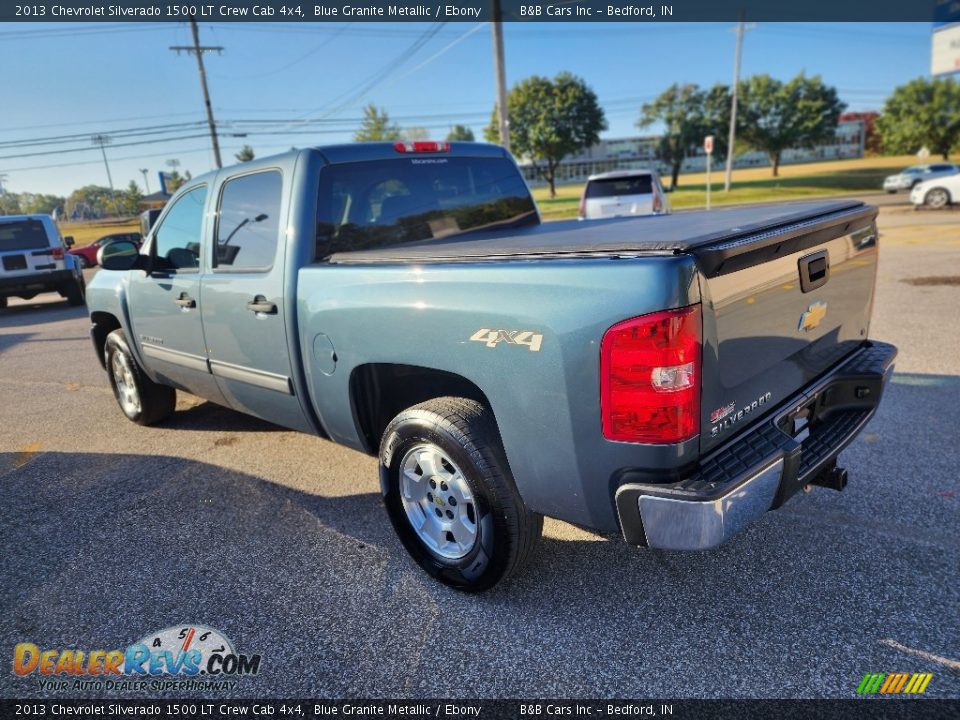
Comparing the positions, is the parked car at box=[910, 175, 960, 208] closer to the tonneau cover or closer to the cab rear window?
the cab rear window

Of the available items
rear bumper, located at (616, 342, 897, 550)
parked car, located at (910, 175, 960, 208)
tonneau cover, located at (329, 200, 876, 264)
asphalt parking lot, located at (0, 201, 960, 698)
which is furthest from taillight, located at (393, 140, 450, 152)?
parked car, located at (910, 175, 960, 208)

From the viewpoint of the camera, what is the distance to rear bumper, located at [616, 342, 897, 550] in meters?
1.90

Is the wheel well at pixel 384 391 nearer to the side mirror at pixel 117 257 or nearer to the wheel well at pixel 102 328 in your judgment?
the side mirror at pixel 117 257

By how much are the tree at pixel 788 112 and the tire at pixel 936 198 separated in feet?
144

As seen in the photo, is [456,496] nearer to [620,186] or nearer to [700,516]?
[700,516]

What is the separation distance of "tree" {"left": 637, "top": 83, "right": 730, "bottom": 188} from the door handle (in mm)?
63618

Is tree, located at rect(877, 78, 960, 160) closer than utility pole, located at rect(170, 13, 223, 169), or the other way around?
utility pole, located at rect(170, 13, 223, 169)

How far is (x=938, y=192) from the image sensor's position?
19.7 m

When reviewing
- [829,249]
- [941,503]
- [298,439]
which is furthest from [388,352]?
[941,503]

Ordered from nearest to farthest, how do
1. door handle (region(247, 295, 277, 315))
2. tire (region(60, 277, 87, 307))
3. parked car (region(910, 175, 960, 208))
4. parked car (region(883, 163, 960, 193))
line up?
door handle (region(247, 295, 277, 315))
tire (region(60, 277, 87, 307))
parked car (region(910, 175, 960, 208))
parked car (region(883, 163, 960, 193))

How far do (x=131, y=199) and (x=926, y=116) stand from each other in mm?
66892

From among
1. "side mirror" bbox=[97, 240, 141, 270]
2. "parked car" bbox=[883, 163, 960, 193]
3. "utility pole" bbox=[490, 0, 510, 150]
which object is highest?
"utility pole" bbox=[490, 0, 510, 150]

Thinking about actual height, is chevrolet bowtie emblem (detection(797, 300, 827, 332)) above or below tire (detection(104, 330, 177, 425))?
above

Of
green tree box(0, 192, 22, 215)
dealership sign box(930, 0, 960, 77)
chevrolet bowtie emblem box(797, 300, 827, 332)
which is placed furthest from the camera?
green tree box(0, 192, 22, 215)
